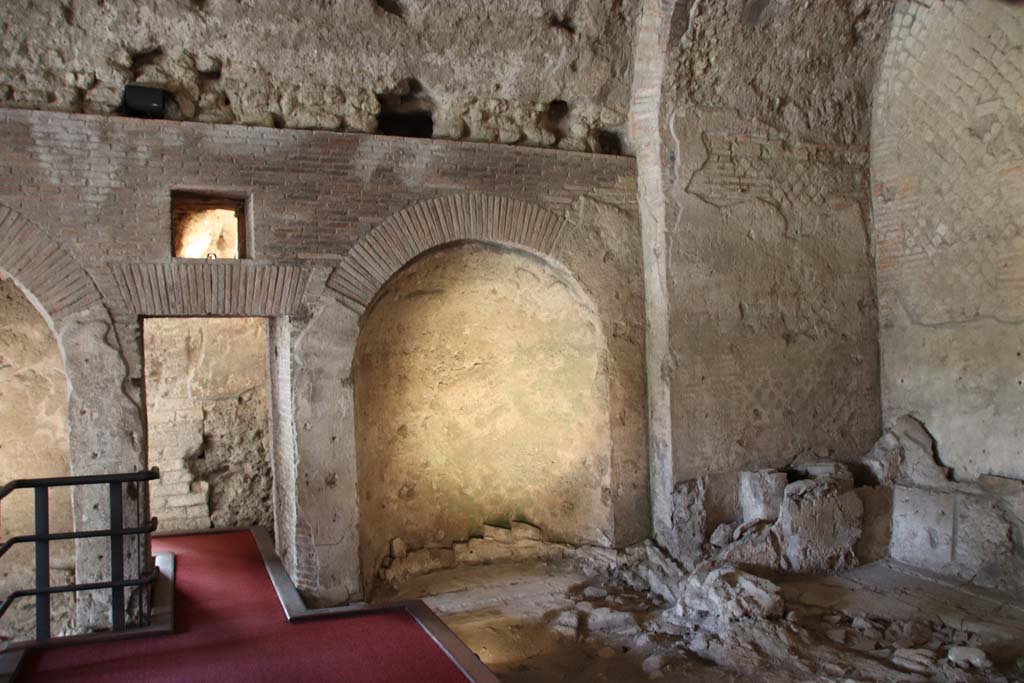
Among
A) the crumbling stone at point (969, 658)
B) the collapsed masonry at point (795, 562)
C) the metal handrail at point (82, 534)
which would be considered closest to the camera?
the metal handrail at point (82, 534)

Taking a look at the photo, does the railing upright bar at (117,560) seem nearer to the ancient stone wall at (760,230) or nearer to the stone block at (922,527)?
the ancient stone wall at (760,230)

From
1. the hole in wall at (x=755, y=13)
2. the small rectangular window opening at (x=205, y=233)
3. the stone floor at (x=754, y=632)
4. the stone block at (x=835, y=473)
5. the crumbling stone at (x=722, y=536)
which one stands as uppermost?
the hole in wall at (x=755, y=13)

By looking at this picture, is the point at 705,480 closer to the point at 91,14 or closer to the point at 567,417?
the point at 567,417

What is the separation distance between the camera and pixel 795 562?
5891mm

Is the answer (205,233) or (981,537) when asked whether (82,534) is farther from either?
(981,537)

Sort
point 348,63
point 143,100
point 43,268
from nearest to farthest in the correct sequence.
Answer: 1. point 43,268
2. point 143,100
3. point 348,63

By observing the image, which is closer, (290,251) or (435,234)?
(290,251)

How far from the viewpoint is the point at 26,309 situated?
673 centimetres

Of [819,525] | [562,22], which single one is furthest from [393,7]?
[819,525]

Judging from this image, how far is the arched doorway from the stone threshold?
6.26ft

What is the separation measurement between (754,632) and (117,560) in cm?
395

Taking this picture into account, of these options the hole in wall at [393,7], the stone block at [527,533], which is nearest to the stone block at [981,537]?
the stone block at [527,533]

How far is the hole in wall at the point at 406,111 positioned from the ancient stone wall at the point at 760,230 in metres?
1.73

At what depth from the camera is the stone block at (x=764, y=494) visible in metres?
6.10
